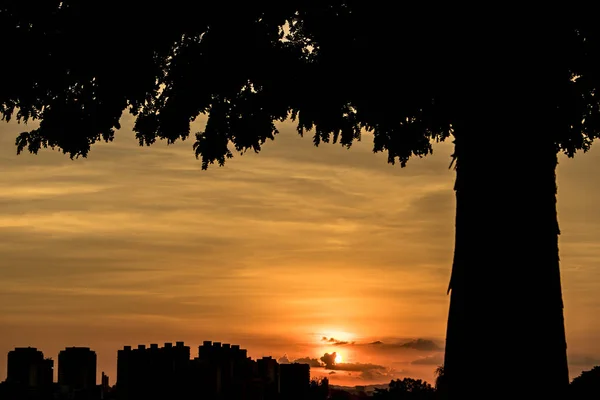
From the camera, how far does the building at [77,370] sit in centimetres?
1346

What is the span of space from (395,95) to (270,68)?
6.88 ft

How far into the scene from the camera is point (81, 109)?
13.2 m

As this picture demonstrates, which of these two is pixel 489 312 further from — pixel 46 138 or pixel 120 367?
pixel 46 138

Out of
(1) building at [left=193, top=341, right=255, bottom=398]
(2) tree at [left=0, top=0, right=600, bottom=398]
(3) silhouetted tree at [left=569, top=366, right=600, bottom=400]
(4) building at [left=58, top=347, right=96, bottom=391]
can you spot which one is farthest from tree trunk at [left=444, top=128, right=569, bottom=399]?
(4) building at [left=58, top=347, right=96, bottom=391]

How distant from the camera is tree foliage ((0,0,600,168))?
361 inches

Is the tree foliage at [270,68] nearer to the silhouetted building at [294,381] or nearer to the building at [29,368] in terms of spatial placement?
the building at [29,368]

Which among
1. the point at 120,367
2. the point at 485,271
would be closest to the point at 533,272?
the point at 485,271

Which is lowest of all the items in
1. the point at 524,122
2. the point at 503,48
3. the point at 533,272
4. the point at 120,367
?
the point at 120,367

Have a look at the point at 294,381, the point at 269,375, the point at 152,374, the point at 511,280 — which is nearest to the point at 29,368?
the point at 152,374

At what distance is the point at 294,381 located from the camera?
585 inches

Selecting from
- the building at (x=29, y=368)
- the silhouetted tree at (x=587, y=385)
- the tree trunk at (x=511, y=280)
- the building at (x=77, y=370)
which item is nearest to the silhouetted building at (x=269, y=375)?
the building at (x=77, y=370)

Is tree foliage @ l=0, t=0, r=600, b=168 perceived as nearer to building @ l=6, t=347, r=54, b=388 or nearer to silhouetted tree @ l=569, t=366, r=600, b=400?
building @ l=6, t=347, r=54, b=388

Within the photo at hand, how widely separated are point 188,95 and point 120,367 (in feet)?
15.1

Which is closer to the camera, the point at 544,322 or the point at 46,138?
the point at 544,322
